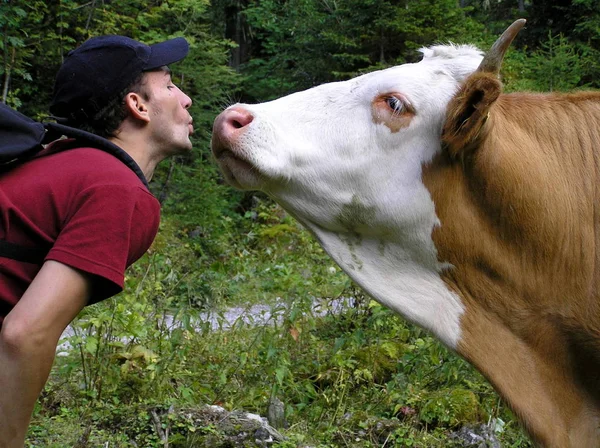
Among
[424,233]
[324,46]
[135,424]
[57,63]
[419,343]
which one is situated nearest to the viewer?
[424,233]

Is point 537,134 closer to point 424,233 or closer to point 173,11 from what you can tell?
point 424,233

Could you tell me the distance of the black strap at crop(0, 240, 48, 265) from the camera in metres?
2.25

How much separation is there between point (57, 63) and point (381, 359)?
940cm

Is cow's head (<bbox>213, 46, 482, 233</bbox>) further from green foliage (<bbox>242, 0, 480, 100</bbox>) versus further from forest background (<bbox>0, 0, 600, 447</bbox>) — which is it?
green foliage (<bbox>242, 0, 480, 100</bbox>)

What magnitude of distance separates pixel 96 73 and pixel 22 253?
2.64 ft

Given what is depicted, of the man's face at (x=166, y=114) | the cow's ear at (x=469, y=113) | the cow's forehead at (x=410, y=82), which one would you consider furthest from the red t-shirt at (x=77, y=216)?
the cow's ear at (x=469, y=113)

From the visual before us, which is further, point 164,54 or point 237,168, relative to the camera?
point 164,54

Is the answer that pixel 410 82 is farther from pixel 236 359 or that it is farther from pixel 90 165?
pixel 236 359

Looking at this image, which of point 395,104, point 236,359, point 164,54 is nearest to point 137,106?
point 164,54

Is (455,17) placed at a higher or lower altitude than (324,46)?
higher

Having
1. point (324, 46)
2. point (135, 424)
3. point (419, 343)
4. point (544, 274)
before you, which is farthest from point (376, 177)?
point (324, 46)

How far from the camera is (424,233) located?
2.67 meters

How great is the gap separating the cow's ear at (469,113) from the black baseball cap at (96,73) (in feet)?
3.85

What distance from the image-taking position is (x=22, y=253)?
2271 mm
